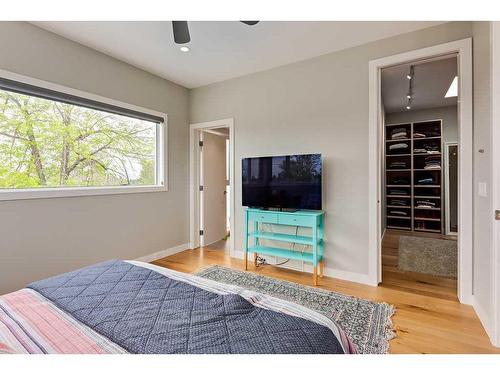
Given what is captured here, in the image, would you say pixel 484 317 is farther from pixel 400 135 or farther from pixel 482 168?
pixel 400 135

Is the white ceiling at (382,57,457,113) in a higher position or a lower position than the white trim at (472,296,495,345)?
higher

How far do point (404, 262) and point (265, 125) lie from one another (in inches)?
105

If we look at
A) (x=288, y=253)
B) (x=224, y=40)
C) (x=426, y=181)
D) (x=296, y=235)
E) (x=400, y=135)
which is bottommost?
(x=288, y=253)

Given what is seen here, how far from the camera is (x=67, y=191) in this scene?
260 cm

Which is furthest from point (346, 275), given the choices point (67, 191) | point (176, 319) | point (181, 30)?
point (67, 191)

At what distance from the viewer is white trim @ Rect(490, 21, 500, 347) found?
1.67 metres

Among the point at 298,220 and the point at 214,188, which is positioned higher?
Answer: the point at 214,188

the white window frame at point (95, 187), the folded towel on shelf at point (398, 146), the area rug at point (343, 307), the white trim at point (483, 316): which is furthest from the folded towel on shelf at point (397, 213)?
the white window frame at point (95, 187)

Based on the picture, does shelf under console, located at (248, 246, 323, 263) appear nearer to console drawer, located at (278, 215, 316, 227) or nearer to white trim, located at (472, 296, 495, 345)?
console drawer, located at (278, 215, 316, 227)

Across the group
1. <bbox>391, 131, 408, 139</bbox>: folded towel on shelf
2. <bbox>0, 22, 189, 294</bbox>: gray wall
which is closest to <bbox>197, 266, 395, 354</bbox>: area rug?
<bbox>0, 22, 189, 294</bbox>: gray wall

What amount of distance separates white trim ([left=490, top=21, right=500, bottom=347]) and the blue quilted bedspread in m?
1.56

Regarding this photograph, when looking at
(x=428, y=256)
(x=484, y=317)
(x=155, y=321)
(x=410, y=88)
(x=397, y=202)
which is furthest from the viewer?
(x=397, y=202)

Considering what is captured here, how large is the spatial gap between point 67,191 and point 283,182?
2383mm

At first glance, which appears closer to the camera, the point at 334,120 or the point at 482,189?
the point at 482,189
